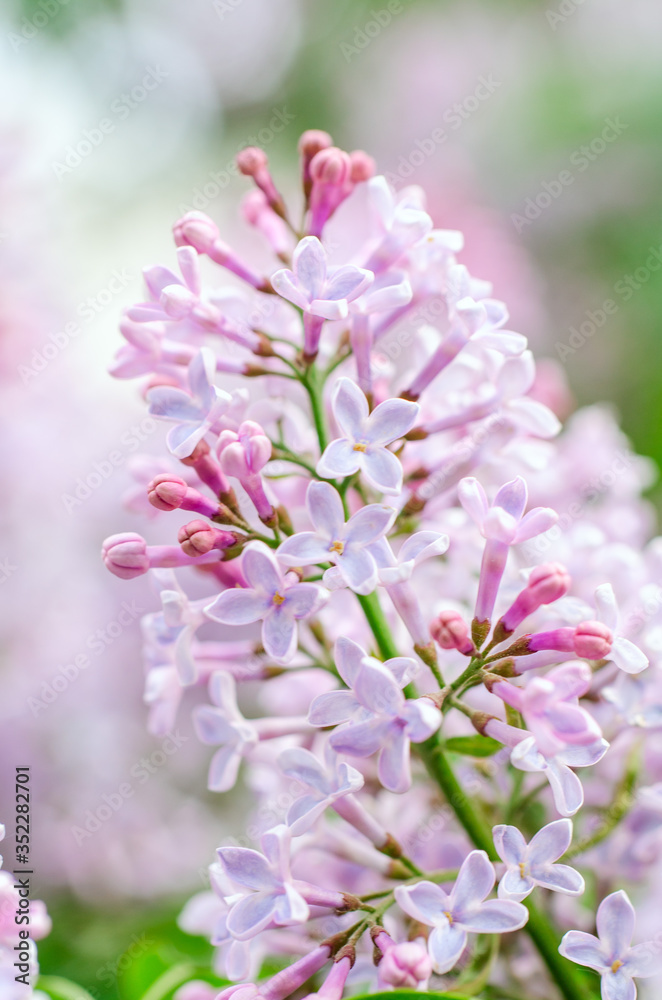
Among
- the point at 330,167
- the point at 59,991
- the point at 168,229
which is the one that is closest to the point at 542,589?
the point at 330,167

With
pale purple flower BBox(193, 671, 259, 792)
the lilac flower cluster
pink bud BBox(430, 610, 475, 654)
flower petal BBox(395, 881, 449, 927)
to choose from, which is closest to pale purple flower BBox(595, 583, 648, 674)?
the lilac flower cluster

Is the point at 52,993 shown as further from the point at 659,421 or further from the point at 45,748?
the point at 659,421

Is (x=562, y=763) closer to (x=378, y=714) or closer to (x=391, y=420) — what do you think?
(x=378, y=714)

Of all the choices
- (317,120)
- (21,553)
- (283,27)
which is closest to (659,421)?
(21,553)

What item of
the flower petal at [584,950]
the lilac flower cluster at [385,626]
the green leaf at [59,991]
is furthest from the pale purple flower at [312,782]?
the green leaf at [59,991]

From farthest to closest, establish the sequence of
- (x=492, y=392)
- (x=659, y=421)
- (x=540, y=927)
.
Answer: (x=659, y=421)
(x=492, y=392)
(x=540, y=927)

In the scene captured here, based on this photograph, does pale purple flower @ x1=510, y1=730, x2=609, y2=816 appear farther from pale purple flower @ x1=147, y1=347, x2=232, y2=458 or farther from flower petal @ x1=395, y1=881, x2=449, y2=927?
pale purple flower @ x1=147, y1=347, x2=232, y2=458
